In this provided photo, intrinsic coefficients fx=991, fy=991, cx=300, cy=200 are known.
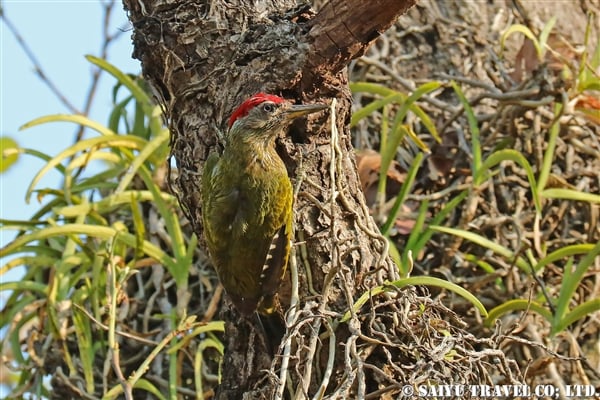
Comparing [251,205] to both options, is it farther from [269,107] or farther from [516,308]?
[516,308]

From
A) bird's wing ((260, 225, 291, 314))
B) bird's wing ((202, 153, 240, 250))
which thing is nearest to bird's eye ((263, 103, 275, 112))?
bird's wing ((202, 153, 240, 250))

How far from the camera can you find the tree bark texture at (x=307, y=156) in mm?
2580

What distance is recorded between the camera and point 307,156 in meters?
2.80

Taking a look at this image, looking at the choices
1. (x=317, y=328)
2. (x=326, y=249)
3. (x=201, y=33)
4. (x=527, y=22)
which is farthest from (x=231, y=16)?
(x=527, y=22)

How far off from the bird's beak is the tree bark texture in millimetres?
51

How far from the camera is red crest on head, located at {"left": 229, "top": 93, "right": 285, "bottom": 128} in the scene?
269 centimetres

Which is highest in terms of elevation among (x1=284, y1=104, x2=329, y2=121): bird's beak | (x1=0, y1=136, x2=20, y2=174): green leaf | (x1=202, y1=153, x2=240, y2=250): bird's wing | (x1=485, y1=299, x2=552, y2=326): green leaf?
(x1=0, y1=136, x2=20, y2=174): green leaf

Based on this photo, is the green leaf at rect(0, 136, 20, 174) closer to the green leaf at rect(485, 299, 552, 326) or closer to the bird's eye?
the bird's eye

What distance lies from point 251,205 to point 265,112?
0.36 meters

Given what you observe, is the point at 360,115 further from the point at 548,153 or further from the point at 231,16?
the point at 231,16

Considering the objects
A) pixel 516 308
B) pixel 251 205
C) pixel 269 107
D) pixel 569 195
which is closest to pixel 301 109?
pixel 269 107

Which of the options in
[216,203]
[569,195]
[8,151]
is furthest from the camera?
[8,151]

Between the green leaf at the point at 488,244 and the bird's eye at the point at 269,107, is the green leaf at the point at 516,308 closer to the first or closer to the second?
the green leaf at the point at 488,244

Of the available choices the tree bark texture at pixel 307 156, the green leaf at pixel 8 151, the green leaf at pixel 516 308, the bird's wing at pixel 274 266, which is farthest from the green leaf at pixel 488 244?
the green leaf at pixel 8 151
